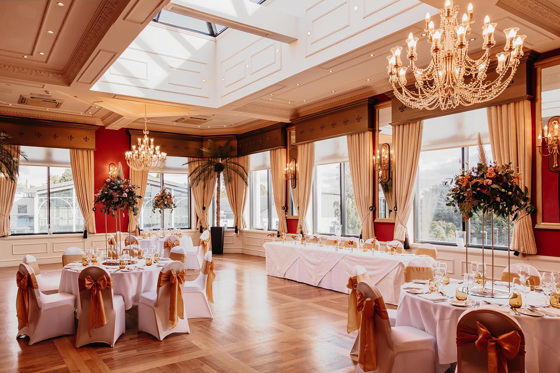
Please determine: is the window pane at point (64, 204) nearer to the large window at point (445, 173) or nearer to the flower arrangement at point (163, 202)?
the flower arrangement at point (163, 202)

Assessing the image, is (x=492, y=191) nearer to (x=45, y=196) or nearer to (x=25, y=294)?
(x=25, y=294)

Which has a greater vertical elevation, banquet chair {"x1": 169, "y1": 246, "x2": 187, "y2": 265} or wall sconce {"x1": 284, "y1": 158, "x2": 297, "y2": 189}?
wall sconce {"x1": 284, "y1": 158, "x2": 297, "y2": 189}

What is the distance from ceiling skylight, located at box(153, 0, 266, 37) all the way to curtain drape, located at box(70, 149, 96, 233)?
16.7ft

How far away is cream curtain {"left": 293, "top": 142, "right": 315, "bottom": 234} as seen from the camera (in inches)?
428

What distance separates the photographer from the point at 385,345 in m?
3.63

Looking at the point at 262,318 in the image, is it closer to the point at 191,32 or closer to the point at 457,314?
the point at 457,314

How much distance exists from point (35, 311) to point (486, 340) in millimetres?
4898

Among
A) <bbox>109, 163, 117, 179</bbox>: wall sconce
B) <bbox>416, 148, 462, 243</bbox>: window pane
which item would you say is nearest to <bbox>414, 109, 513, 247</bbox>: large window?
<bbox>416, 148, 462, 243</bbox>: window pane

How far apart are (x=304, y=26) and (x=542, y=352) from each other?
5772 millimetres

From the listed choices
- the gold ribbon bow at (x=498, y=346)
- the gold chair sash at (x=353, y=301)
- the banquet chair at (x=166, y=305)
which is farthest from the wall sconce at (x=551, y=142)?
the banquet chair at (x=166, y=305)

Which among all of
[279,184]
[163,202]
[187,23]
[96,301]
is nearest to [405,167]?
[279,184]

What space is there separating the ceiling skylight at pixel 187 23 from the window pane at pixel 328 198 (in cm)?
432

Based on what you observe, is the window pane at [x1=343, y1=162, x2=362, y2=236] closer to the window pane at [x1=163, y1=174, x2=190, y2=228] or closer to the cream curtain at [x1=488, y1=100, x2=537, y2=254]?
the cream curtain at [x1=488, y1=100, x2=537, y2=254]

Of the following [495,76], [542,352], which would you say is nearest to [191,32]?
[495,76]
